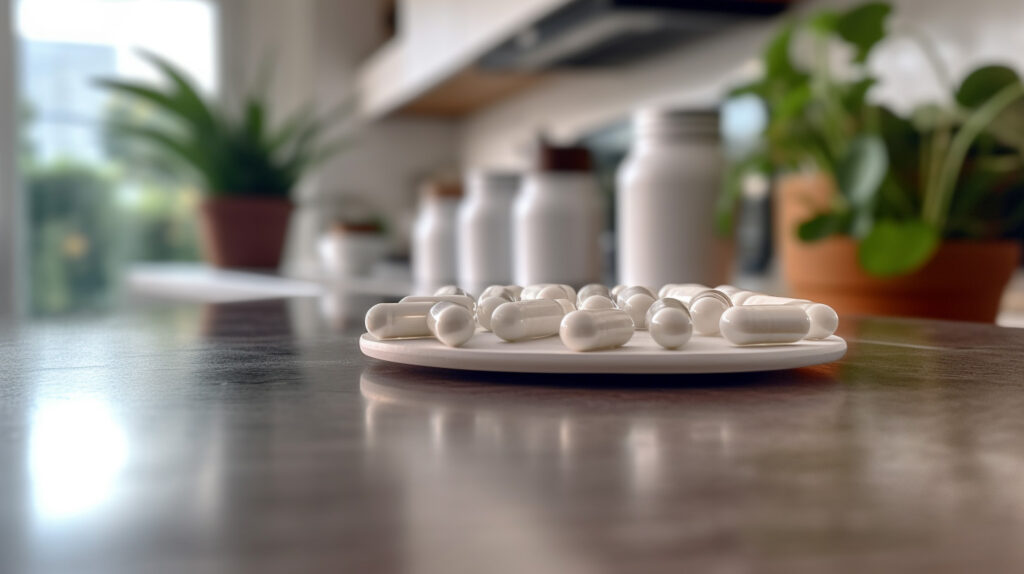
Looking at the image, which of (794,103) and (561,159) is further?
(561,159)

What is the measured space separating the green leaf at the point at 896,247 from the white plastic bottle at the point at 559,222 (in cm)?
56

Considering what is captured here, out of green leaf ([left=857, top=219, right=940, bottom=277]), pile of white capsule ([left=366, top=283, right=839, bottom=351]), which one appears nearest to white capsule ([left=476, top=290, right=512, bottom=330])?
pile of white capsule ([left=366, top=283, right=839, bottom=351])

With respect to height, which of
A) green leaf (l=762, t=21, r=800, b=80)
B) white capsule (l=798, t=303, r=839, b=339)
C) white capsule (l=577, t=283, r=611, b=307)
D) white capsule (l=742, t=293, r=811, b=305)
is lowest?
white capsule (l=798, t=303, r=839, b=339)

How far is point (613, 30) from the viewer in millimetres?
2213

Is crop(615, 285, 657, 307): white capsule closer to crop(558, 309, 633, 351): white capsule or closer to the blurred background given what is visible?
crop(558, 309, 633, 351): white capsule

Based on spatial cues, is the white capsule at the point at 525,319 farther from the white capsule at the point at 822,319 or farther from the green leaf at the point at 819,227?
the green leaf at the point at 819,227

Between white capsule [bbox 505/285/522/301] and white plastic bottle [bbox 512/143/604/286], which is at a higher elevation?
white plastic bottle [bbox 512/143/604/286]

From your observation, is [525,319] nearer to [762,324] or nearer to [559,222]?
[762,324]

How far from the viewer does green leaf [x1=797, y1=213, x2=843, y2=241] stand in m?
1.22

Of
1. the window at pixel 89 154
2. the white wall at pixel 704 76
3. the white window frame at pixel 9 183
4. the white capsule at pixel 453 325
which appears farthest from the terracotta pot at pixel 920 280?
the white window frame at pixel 9 183

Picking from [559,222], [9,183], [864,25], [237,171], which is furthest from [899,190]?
[9,183]

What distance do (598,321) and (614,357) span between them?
0.06 feet

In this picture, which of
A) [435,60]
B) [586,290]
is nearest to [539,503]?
[586,290]

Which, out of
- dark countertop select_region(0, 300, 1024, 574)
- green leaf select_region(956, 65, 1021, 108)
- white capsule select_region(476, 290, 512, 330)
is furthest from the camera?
green leaf select_region(956, 65, 1021, 108)
